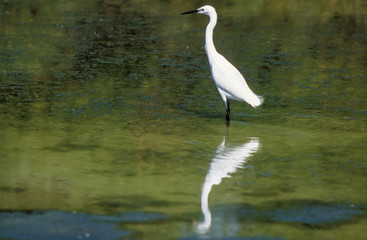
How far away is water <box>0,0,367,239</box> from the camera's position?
5.52m

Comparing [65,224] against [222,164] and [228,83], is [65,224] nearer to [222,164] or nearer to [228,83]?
[222,164]

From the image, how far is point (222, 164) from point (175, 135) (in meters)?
1.28

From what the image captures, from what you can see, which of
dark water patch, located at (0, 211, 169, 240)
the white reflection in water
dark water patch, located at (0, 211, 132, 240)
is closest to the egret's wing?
the white reflection in water

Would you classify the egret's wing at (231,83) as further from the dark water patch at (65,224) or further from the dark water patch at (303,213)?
the dark water patch at (65,224)

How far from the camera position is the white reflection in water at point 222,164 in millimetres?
5684

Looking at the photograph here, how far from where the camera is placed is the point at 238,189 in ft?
20.6

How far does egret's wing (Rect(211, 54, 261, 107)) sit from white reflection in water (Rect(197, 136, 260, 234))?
0.99 metres

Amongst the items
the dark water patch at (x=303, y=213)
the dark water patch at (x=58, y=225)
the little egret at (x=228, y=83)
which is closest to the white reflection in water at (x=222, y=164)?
the dark water patch at (x=303, y=213)

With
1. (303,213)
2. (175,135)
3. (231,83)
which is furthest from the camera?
(231,83)

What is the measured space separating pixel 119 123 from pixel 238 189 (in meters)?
2.87

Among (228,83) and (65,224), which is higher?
(228,83)

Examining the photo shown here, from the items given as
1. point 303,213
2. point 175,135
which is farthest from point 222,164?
point 303,213

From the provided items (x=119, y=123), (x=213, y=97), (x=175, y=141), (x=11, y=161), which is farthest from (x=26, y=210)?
(x=213, y=97)

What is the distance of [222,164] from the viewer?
7090mm
